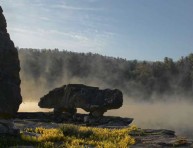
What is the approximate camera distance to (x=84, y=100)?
58531mm

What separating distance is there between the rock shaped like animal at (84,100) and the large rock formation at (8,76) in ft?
63.6

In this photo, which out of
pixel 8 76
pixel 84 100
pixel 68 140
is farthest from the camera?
pixel 84 100

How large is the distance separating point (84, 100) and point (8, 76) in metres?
22.4

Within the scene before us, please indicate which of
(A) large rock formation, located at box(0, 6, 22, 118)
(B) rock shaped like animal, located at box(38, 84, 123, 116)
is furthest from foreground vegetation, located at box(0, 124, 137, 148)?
(B) rock shaped like animal, located at box(38, 84, 123, 116)

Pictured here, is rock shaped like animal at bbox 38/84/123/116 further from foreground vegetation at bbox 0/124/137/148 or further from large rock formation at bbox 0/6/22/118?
foreground vegetation at bbox 0/124/137/148

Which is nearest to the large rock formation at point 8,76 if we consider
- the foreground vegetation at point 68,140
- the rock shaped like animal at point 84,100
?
the foreground vegetation at point 68,140

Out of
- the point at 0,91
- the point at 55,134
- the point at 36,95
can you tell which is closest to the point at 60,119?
the point at 0,91

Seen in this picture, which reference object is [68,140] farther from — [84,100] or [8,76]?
[84,100]

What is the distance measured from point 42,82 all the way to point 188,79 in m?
58.8

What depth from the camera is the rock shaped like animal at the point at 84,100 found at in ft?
190

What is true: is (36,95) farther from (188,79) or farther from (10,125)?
(10,125)

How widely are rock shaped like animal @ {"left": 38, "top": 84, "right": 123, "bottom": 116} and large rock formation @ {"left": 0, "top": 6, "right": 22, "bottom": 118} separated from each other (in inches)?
763

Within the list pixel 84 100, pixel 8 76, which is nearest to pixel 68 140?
pixel 8 76

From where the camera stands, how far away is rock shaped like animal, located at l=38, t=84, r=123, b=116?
58.0 meters
